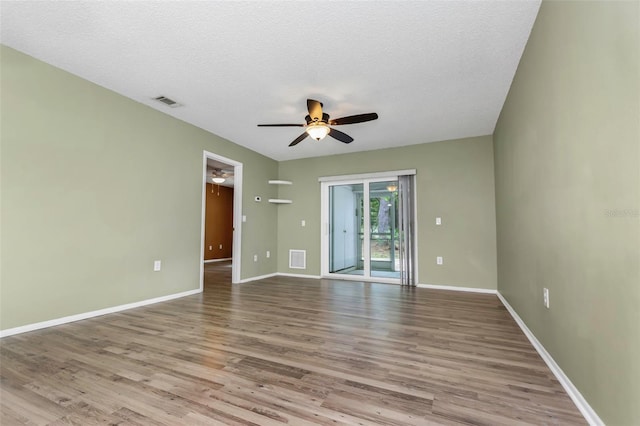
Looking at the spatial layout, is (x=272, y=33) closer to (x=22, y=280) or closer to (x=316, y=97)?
(x=316, y=97)

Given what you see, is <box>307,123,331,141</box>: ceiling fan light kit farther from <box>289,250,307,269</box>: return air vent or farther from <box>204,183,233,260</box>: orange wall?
<box>204,183,233,260</box>: orange wall

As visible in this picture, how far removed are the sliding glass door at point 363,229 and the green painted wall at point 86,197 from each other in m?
2.57

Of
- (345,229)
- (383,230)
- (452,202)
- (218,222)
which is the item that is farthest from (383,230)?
(218,222)

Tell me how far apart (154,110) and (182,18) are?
2.01 meters

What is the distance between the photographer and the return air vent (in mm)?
6039

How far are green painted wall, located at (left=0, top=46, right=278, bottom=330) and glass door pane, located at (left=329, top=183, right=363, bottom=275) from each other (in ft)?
8.50

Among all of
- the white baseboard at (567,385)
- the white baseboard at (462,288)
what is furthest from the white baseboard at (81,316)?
the white baseboard at (567,385)

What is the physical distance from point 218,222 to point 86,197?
6286 mm

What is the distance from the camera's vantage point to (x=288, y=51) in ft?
8.36

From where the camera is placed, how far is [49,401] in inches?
62.4

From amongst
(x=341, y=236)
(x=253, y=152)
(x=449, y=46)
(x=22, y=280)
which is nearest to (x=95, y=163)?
(x=22, y=280)

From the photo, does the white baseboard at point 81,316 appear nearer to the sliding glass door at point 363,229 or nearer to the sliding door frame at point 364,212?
the sliding door frame at point 364,212

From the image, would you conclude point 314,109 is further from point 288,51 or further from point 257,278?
point 257,278

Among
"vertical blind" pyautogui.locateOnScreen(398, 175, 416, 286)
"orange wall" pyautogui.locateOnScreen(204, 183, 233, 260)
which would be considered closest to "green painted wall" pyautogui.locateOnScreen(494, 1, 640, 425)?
"vertical blind" pyautogui.locateOnScreen(398, 175, 416, 286)
